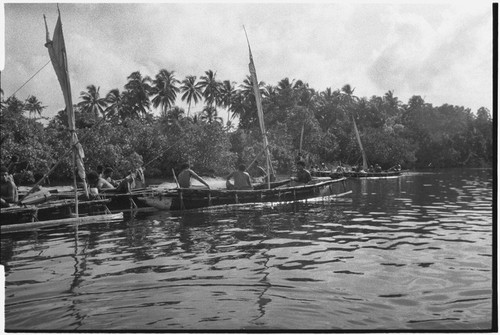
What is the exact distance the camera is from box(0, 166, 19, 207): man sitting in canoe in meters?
8.74

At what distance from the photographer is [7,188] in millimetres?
8883

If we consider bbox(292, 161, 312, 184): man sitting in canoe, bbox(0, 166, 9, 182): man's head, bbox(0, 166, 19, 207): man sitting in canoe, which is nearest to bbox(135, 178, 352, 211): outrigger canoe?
bbox(292, 161, 312, 184): man sitting in canoe

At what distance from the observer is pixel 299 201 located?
573 inches

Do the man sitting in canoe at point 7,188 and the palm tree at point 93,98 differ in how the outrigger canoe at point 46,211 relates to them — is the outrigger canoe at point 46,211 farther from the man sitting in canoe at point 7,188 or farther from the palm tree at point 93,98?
the palm tree at point 93,98

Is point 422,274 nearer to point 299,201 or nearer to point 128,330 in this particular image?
point 128,330

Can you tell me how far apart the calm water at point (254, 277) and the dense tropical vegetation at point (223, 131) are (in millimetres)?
1397

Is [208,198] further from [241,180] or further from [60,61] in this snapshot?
[60,61]

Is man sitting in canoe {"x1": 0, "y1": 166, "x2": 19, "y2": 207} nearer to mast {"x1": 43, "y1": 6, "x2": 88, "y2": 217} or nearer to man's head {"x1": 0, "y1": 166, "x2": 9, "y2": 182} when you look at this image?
man's head {"x1": 0, "y1": 166, "x2": 9, "y2": 182}

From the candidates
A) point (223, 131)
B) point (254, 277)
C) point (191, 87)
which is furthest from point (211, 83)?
point (223, 131)

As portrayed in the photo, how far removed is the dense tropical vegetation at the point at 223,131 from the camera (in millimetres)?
7922

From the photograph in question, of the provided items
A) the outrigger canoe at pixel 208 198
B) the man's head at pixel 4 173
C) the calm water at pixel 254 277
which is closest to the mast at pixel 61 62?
the man's head at pixel 4 173

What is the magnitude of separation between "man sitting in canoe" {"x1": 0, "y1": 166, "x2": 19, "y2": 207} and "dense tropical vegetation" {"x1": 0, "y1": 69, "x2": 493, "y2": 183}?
1.20 metres

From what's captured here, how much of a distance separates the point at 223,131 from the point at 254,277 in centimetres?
2101

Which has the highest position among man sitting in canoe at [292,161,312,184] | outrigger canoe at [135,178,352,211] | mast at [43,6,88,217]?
mast at [43,6,88,217]
